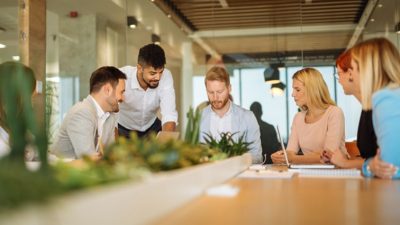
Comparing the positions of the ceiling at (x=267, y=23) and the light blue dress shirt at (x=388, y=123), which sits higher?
the ceiling at (x=267, y=23)

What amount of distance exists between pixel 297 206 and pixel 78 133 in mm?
2346

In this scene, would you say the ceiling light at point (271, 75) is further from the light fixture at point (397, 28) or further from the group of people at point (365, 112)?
the group of people at point (365, 112)

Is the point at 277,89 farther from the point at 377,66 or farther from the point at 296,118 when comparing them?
the point at 377,66

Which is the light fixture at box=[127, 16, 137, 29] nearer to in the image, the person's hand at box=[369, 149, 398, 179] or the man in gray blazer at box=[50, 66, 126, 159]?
the man in gray blazer at box=[50, 66, 126, 159]

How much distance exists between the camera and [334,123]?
12.9ft

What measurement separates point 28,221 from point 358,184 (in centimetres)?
155

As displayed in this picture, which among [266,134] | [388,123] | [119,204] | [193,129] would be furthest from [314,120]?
[266,134]

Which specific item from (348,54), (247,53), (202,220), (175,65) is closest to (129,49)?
(175,65)

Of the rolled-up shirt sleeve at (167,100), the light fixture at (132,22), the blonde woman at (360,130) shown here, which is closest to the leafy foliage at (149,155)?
the blonde woman at (360,130)

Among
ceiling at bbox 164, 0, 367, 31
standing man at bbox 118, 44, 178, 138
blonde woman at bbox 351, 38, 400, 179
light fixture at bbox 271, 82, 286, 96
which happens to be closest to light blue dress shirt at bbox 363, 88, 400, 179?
blonde woman at bbox 351, 38, 400, 179

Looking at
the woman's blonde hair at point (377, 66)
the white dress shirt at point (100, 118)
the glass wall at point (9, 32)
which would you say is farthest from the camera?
the glass wall at point (9, 32)

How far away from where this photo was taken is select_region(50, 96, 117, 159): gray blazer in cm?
342

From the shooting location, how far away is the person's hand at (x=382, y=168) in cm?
215

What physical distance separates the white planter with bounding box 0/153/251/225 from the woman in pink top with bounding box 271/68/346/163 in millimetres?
2725
